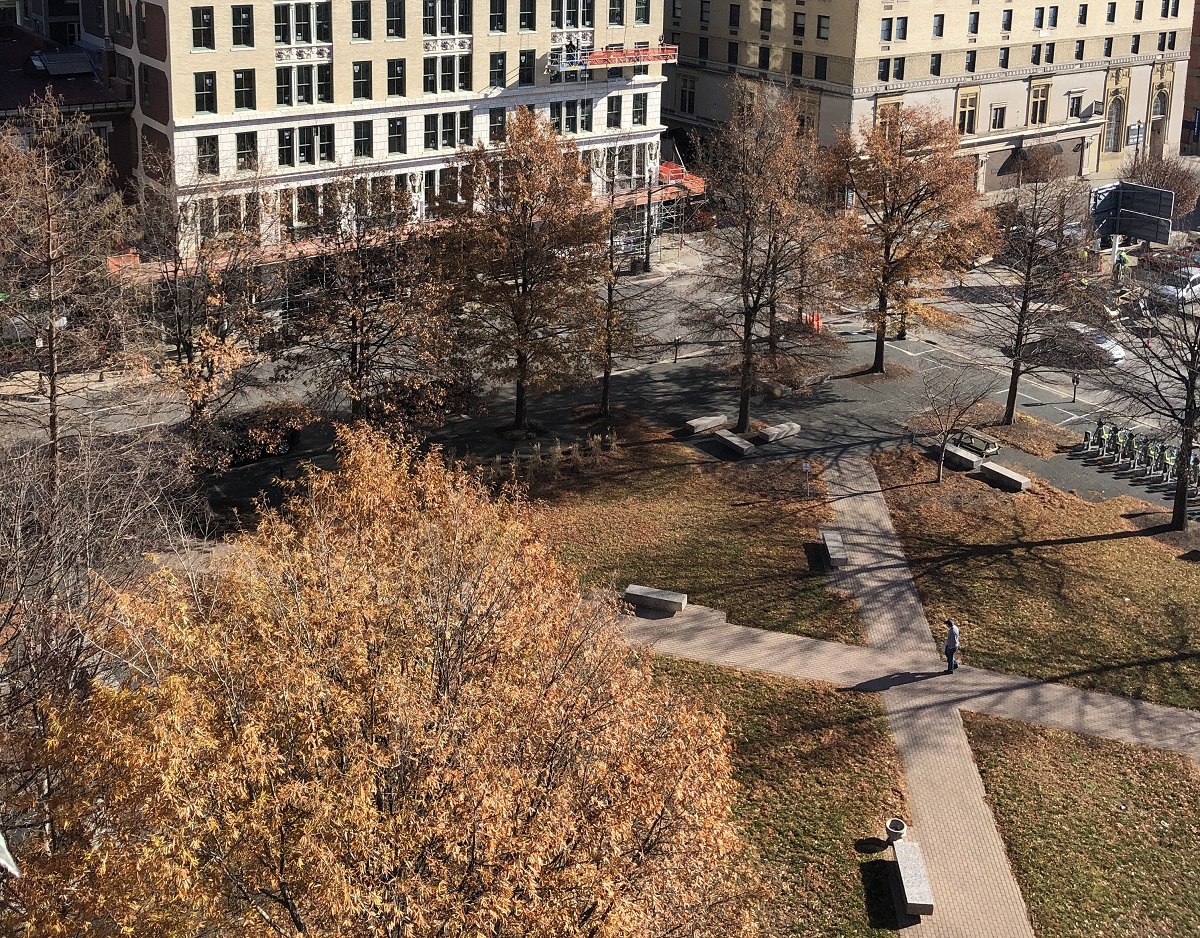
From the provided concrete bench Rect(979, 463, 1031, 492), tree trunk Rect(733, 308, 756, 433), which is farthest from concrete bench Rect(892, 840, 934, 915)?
tree trunk Rect(733, 308, 756, 433)

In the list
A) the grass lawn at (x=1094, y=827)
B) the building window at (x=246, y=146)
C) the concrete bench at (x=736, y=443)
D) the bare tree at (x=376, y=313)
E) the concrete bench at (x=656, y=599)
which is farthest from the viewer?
the building window at (x=246, y=146)

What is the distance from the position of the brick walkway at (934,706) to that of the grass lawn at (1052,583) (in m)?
1.12

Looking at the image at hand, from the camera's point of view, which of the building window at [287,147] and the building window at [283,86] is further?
the building window at [287,147]

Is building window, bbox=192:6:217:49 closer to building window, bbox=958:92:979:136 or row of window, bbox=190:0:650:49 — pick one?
row of window, bbox=190:0:650:49

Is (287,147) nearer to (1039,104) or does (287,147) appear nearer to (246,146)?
(246,146)

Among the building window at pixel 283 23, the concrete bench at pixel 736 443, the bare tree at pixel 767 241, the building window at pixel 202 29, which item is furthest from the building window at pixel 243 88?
the concrete bench at pixel 736 443

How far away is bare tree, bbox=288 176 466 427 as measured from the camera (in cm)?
5300

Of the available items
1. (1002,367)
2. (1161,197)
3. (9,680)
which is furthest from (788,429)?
(1161,197)

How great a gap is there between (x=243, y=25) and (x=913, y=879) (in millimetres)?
53531

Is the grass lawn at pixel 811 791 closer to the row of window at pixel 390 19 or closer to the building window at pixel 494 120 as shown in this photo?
the row of window at pixel 390 19

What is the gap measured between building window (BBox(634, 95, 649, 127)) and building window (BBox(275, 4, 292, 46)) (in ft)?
83.0

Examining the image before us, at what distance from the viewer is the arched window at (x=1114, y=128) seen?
112706 millimetres

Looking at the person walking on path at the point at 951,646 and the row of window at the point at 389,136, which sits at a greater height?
the row of window at the point at 389,136

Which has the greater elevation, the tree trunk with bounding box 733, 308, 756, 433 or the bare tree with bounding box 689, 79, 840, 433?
the bare tree with bounding box 689, 79, 840, 433
